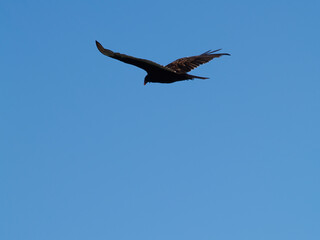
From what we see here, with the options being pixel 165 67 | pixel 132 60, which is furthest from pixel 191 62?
pixel 132 60

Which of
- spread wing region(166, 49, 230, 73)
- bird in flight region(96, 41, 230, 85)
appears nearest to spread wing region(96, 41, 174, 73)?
bird in flight region(96, 41, 230, 85)

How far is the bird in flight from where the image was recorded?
13.7 m

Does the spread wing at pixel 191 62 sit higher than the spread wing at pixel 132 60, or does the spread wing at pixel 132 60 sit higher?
the spread wing at pixel 191 62

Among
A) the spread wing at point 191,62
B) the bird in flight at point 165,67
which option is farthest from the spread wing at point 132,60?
the spread wing at point 191,62

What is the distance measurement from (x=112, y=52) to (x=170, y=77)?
2.62m

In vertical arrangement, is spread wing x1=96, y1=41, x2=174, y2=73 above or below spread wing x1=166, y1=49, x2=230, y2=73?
below

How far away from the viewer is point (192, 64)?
1930 cm

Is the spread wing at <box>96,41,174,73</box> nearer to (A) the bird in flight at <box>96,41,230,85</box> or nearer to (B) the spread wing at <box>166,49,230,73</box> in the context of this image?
(A) the bird in flight at <box>96,41,230,85</box>

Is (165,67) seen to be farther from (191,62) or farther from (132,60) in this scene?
(191,62)

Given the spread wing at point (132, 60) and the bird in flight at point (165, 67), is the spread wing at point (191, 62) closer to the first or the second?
the bird in flight at point (165, 67)

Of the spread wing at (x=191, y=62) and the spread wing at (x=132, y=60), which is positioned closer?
the spread wing at (x=132, y=60)

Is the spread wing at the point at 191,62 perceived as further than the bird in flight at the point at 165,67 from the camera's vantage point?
Yes

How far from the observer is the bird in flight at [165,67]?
→ 13672 millimetres

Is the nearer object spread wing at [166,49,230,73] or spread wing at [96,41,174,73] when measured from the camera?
spread wing at [96,41,174,73]
